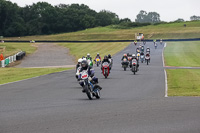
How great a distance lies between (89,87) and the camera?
14.2 m

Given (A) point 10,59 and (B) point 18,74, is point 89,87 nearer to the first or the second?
(B) point 18,74

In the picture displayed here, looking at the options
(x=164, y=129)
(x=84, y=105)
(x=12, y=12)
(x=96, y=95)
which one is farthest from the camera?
(x=12, y=12)

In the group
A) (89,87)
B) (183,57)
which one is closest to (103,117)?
(89,87)

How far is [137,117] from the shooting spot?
977 cm

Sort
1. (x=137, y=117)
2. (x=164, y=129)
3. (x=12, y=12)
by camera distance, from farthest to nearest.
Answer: (x=12, y=12)
(x=137, y=117)
(x=164, y=129)

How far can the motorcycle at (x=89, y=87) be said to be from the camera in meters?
13.9

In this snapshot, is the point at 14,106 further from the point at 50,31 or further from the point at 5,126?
the point at 50,31

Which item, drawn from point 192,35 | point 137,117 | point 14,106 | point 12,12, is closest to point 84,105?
point 14,106

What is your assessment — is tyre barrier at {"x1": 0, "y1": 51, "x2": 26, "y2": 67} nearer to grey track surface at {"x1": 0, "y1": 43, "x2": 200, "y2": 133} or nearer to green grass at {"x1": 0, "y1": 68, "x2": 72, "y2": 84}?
green grass at {"x1": 0, "y1": 68, "x2": 72, "y2": 84}

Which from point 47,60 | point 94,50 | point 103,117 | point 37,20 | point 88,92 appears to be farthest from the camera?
point 37,20

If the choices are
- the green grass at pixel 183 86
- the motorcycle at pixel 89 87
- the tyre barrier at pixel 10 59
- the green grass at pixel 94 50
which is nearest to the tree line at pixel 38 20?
the green grass at pixel 94 50

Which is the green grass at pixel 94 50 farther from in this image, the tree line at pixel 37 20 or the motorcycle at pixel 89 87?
the tree line at pixel 37 20

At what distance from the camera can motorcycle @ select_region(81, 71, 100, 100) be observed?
13930mm

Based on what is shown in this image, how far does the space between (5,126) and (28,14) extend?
492 ft
